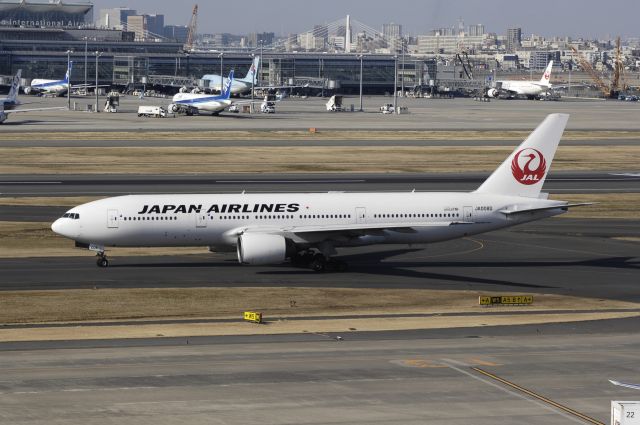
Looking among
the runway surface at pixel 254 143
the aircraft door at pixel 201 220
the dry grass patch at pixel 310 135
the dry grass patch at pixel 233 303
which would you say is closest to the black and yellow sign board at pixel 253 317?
the dry grass patch at pixel 233 303

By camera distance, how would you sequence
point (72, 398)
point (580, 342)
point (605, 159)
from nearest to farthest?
point (72, 398) → point (580, 342) → point (605, 159)

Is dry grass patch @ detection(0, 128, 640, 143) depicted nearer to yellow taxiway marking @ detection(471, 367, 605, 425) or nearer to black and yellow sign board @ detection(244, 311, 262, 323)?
black and yellow sign board @ detection(244, 311, 262, 323)

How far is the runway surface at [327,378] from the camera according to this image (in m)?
32.8

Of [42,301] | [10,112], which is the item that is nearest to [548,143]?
[42,301]

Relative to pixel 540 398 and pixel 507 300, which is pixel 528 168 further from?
pixel 540 398

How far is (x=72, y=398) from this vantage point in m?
34.3

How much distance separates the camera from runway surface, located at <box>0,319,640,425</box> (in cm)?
3284

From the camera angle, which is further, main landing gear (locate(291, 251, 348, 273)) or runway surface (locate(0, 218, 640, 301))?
main landing gear (locate(291, 251, 348, 273))

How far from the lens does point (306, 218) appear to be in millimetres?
60531

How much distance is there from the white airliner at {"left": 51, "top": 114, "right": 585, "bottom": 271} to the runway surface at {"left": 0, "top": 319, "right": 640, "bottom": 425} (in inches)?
551

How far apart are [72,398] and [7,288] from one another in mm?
21752

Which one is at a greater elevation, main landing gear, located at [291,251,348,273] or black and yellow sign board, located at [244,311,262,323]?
main landing gear, located at [291,251,348,273]

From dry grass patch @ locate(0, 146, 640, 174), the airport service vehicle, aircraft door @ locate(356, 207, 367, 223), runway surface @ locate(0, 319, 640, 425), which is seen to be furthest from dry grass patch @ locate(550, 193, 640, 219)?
the airport service vehicle

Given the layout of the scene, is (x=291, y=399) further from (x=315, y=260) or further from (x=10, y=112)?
(x=10, y=112)
